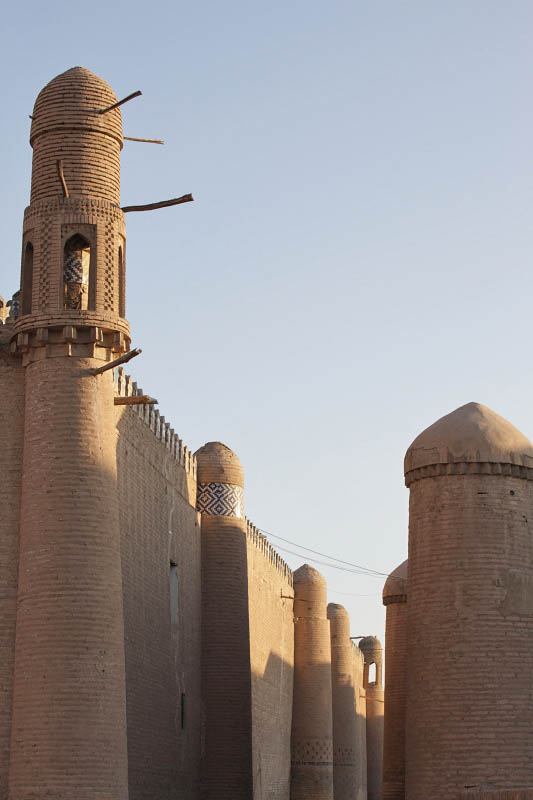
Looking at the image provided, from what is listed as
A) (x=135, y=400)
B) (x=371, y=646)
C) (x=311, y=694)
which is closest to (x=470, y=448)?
(x=135, y=400)

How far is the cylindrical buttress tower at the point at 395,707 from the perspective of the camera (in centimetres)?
2359

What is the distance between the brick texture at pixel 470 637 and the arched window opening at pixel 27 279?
569cm

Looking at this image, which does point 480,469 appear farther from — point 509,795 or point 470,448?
point 509,795

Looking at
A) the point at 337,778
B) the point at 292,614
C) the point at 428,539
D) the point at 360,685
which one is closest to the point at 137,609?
the point at 428,539

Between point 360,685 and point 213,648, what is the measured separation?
1993 cm

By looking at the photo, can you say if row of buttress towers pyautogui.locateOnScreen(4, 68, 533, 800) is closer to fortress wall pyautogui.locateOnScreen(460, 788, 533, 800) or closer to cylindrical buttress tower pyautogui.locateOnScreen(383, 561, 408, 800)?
fortress wall pyautogui.locateOnScreen(460, 788, 533, 800)

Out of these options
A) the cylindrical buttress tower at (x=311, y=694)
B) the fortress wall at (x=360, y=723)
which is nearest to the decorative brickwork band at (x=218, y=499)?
the cylindrical buttress tower at (x=311, y=694)

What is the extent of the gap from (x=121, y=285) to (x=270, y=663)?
524 inches

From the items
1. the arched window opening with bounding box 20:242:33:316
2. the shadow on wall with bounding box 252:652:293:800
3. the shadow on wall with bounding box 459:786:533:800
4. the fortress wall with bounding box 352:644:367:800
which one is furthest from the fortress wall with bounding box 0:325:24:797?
the fortress wall with bounding box 352:644:367:800

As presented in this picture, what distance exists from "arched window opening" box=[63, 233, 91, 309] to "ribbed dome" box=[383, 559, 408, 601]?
13664mm

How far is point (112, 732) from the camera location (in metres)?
13.2

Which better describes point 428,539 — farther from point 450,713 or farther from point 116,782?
point 116,782

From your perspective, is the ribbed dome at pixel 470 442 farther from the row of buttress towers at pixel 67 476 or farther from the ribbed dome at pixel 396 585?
the ribbed dome at pixel 396 585

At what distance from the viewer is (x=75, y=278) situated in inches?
569
